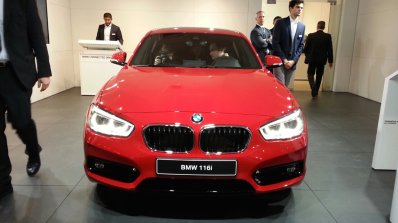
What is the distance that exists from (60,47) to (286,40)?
545cm

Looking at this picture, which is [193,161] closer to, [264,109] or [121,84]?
[264,109]

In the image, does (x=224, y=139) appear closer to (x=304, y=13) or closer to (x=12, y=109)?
(x=12, y=109)

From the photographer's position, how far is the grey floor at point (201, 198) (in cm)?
232

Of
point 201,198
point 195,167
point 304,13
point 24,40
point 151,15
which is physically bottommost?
point 201,198

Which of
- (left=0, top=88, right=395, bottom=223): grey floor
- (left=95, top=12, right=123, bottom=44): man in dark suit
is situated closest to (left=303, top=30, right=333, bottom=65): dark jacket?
(left=0, top=88, right=395, bottom=223): grey floor

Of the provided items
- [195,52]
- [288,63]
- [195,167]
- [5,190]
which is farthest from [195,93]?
[288,63]

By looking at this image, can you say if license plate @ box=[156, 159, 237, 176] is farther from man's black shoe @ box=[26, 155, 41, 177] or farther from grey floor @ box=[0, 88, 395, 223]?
man's black shoe @ box=[26, 155, 41, 177]

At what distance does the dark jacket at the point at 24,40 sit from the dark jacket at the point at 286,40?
3187 millimetres

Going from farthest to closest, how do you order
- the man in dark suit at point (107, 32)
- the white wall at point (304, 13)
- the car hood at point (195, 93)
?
the white wall at point (304, 13) < the man in dark suit at point (107, 32) < the car hood at point (195, 93)

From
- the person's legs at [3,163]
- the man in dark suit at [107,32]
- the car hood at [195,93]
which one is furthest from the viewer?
the man in dark suit at [107,32]

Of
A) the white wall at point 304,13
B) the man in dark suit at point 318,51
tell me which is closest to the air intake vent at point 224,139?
the man in dark suit at point 318,51

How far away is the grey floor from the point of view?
232 centimetres

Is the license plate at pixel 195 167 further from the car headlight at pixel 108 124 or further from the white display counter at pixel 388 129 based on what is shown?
the white display counter at pixel 388 129

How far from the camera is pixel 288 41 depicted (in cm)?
472
